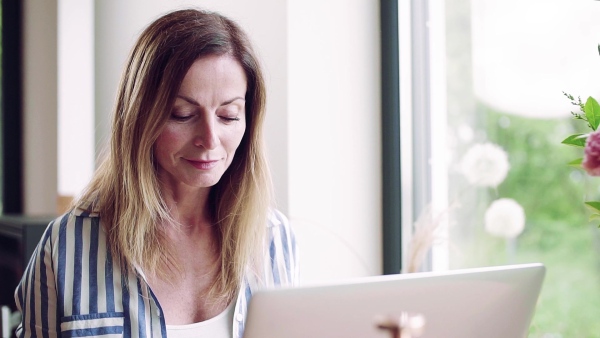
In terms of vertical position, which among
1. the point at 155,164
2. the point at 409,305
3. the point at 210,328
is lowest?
the point at 210,328

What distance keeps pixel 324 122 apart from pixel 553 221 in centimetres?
77

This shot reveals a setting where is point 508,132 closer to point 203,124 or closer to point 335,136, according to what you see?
point 335,136

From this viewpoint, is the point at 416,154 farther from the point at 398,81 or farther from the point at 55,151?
the point at 55,151

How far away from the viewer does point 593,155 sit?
112 cm

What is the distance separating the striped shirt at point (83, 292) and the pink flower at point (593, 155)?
2.72 feet

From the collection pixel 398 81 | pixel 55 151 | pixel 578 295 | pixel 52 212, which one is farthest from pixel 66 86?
pixel 578 295

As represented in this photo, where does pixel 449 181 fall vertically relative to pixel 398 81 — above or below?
below

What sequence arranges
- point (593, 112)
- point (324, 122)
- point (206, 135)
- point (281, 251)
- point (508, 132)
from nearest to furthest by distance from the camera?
point (593, 112), point (206, 135), point (281, 251), point (508, 132), point (324, 122)

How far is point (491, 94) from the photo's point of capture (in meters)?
2.24

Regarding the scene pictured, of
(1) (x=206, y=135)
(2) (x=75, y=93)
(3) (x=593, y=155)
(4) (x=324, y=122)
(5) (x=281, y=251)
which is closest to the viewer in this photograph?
(3) (x=593, y=155)

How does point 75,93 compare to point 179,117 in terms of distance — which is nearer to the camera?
point 179,117

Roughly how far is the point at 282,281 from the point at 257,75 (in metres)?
0.49

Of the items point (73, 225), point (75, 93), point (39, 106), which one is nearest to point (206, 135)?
point (73, 225)

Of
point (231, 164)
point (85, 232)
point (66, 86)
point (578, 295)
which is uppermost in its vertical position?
point (66, 86)
